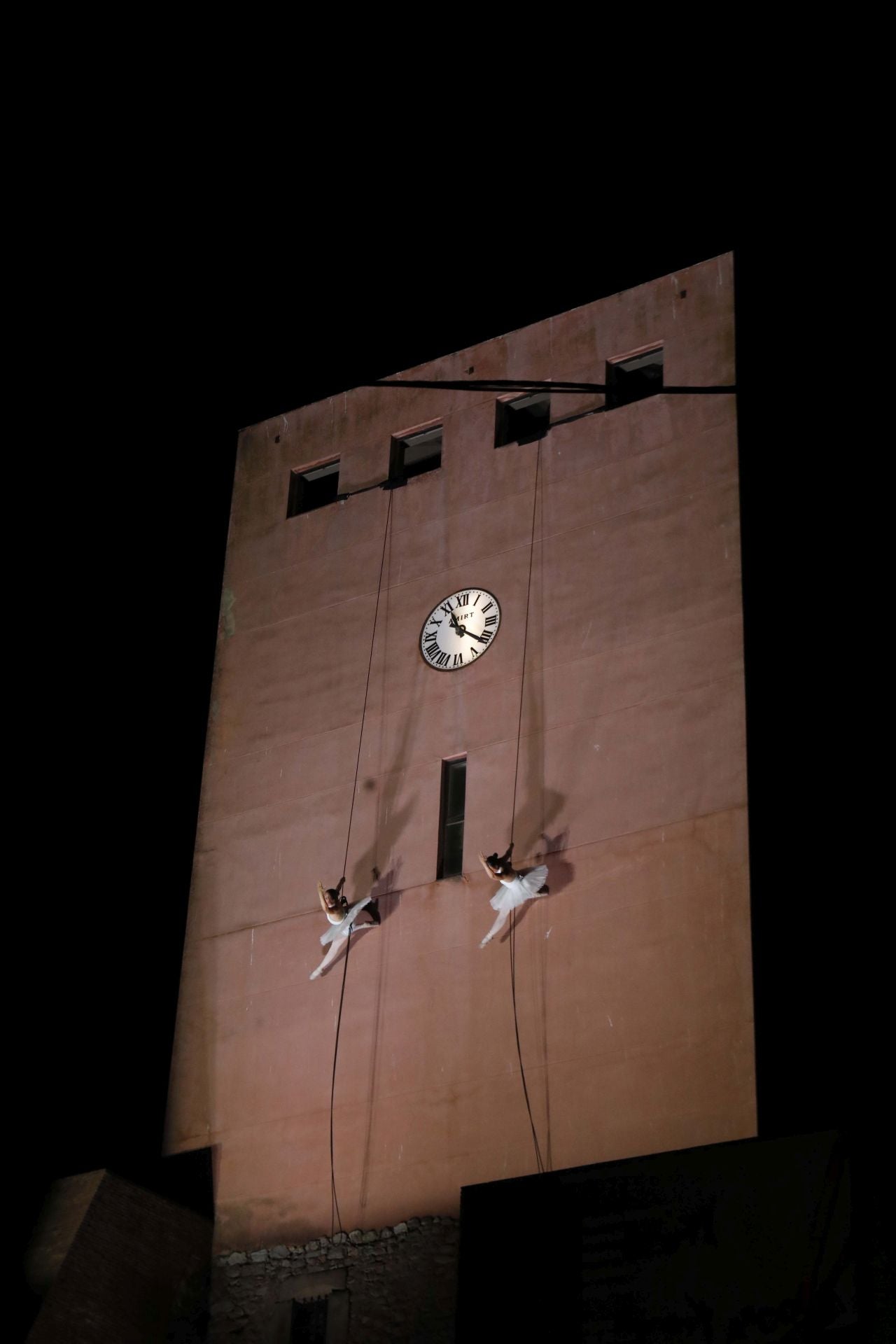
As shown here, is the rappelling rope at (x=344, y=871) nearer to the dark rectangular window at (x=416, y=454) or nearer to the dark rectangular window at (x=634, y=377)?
the dark rectangular window at (x=416, y=454)

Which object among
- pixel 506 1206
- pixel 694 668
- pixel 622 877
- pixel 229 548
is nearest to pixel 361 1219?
pixel 506 1206

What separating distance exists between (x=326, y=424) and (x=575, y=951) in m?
8.35

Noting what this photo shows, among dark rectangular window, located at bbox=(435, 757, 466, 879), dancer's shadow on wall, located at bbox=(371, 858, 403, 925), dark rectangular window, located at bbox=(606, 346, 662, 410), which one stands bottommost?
dancer's shadow on wall, located at bbox=(371, 858, 403, 925)

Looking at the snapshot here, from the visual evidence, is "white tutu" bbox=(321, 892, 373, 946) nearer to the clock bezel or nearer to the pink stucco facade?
the pink stucco facade

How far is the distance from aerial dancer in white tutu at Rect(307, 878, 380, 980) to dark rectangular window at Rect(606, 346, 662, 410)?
625cm

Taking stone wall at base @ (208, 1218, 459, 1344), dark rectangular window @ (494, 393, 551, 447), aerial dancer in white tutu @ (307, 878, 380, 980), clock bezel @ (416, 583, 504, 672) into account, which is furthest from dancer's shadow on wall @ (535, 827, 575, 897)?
dark rectangular window @ (494, 393, 551, 447)

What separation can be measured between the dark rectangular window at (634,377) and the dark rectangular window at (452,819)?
453cm

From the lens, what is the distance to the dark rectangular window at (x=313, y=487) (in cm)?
2502

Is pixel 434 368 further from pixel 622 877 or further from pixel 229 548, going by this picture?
pixel 622 877

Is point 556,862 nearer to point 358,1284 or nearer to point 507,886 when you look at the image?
point 507,886

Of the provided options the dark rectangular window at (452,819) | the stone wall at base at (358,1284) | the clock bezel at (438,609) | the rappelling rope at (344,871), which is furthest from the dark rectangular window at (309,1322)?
the clock bezel at (438,609)

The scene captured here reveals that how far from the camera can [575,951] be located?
19922 millimetres

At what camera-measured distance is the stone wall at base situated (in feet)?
61.4

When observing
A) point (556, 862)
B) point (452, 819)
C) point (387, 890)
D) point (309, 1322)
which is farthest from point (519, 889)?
point (309, 1322)
